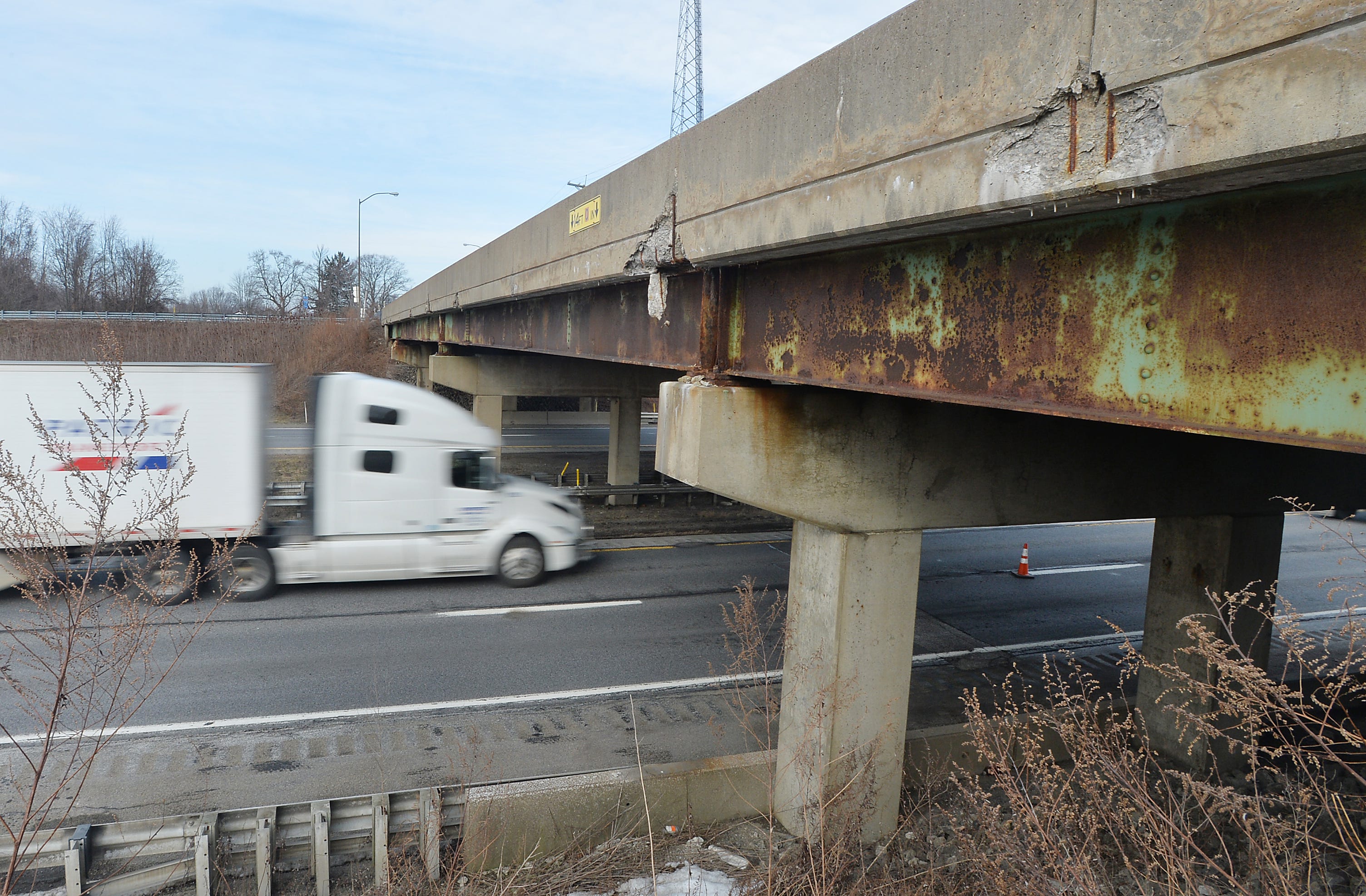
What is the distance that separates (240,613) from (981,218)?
38.5ft

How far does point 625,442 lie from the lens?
850 inches

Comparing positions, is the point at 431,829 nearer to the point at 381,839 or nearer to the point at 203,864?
the point at 381,839

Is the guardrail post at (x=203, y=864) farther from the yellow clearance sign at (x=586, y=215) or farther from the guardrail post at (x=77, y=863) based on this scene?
the yellow clearance sign at (x=586, y=215)

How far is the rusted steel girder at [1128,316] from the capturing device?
2.61 metres

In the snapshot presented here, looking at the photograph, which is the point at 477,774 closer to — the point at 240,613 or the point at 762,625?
the point at 762,625

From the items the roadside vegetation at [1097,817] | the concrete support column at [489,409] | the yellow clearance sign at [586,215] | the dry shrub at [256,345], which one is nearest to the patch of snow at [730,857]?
the roadside vegetation at [1097,817]

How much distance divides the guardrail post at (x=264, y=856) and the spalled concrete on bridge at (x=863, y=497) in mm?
3751

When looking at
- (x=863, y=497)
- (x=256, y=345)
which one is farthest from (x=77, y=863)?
(x=256, y=345)

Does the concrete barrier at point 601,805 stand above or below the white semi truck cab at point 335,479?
below

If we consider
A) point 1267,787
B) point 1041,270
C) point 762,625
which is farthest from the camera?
point 762,625

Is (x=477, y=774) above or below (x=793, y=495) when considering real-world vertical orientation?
below

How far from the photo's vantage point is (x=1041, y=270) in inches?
142

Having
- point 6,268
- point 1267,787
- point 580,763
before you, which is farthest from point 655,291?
point 6,268

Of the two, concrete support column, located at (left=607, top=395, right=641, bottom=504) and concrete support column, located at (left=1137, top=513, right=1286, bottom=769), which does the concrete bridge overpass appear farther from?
concrete support column, located at (left=607, top=395, right=641, bottom=504)
